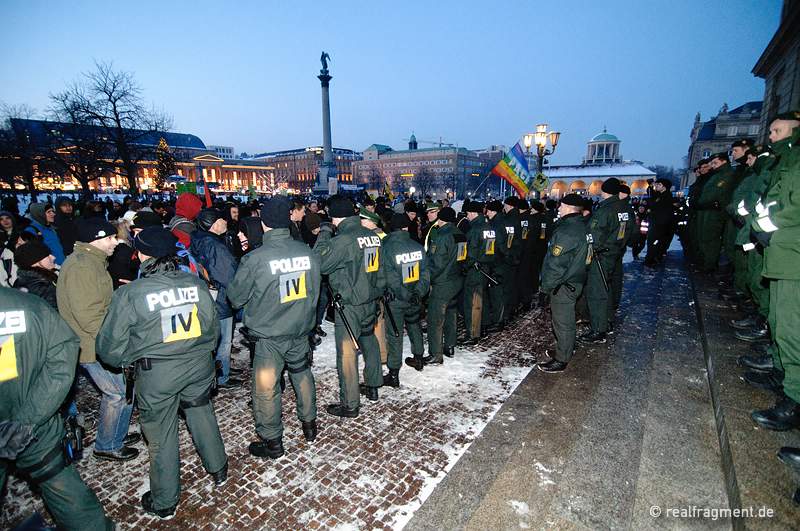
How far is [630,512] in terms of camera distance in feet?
9.46

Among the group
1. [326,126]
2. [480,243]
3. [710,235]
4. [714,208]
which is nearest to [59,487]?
[480,243]

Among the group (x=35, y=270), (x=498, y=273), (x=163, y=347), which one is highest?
(x=35, y=270)

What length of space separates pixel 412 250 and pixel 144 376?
3196 mm

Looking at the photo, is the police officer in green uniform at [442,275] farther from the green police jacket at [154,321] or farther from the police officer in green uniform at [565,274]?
the green police jacket at [154,321]

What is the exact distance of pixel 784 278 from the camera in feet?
10.1

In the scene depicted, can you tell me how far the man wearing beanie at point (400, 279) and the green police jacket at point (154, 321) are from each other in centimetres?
232

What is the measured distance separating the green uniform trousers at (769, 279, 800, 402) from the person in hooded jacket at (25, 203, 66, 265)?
426 inches

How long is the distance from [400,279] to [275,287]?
1.84 m

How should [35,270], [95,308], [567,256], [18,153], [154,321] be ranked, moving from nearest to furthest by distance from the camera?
[154,321]
[95,308]
[35,270]
[567,256]
[18,153]

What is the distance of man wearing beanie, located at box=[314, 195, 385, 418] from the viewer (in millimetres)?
4258

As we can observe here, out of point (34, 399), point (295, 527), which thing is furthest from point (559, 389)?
point (34, 399)

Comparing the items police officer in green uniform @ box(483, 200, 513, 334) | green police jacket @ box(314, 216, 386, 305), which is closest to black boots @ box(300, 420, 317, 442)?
green police jacket @ box(314, 216, 386, 305)

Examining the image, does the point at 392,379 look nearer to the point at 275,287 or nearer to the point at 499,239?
the point at 275,287

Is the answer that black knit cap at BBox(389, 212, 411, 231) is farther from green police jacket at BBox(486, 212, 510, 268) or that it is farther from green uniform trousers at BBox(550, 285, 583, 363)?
green uniform trousers at BBox(550, 285, 583, 363)
